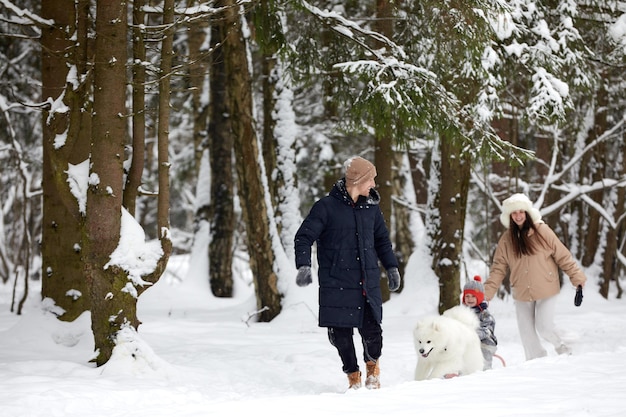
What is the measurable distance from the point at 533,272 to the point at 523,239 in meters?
0.35

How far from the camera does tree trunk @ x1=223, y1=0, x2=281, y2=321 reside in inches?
401

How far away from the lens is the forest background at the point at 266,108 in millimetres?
6027

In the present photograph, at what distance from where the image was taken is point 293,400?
446 cm

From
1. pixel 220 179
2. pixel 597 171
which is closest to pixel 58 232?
pixel 220 179

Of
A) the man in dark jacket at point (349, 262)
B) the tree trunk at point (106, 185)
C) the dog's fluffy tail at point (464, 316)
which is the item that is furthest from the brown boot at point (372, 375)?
the tree trunk at point (106, 185)

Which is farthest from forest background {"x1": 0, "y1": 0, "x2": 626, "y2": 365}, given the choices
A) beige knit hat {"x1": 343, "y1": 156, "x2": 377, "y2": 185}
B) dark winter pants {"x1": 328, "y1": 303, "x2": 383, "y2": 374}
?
dark winter pants {"x1": 328, "y1": 303, "x2": 383, "y2": 374}

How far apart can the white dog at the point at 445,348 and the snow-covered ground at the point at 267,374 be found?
1.20 feet

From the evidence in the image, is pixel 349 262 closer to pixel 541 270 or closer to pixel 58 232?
pixel 541 270

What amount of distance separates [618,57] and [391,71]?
559 cm

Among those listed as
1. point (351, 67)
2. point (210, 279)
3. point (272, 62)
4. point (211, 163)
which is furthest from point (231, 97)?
point (210, 279)

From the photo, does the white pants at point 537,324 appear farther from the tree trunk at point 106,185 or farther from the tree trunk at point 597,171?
the tree trunk at point 597,171

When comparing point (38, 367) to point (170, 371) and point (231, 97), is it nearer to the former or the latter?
point (170, 371)

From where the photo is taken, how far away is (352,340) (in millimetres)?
5828

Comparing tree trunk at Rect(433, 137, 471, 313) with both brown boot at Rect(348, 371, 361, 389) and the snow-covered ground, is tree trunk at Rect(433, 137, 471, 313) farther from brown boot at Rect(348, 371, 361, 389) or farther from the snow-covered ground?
brown boot at Rect(348, 371, 361, 389)
